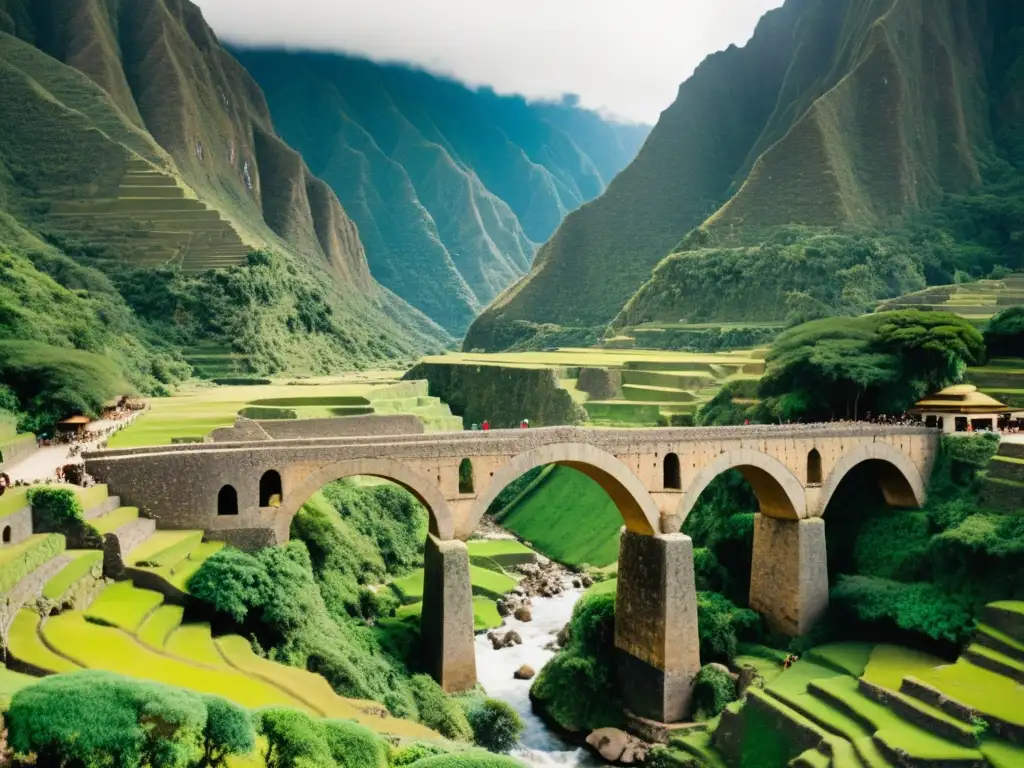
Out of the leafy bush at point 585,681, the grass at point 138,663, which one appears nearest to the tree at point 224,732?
the grass at point 138,663

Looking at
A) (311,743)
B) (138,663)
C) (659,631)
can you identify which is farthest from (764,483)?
(311,743)

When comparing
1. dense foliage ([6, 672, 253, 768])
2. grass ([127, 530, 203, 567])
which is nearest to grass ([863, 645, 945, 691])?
dense foliage ([6, 672, 253, 768])

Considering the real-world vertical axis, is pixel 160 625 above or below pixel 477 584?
above

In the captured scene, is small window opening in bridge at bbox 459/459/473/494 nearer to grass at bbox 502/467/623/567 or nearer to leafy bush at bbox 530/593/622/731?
leafy bush at bbox 530/593/622/731

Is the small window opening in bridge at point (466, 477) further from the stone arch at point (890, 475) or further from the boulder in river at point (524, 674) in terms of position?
the stone arch at point (890, 475)

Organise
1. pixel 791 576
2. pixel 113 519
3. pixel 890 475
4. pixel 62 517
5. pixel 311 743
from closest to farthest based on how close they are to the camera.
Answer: pixel 311 743
pixel 62 517
pixel 113 519
pixel 791 576
pixel 890 475

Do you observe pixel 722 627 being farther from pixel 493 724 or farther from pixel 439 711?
pixel 439 711

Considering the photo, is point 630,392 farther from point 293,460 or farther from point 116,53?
point 116,53
